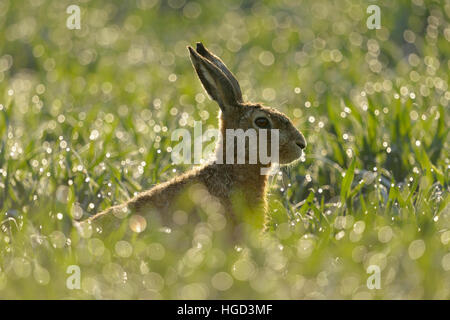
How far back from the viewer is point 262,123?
5508 millimetres

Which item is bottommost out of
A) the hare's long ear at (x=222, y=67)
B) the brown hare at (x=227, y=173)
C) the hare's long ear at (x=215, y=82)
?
the brown hare at (x=227, y=173)

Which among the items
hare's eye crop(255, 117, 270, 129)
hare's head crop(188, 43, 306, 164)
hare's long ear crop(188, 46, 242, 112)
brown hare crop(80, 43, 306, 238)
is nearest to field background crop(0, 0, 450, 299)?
brown hare crop(80, 43, 306, 238)

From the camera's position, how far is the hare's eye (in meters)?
5.50

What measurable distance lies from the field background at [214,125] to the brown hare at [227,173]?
0.18 meters

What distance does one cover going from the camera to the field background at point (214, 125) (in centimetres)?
396

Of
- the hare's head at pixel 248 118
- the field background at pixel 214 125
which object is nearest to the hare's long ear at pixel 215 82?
the hare's head at pixel 248 118

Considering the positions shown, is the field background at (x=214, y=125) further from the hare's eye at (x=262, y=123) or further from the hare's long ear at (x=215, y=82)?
the hare's long ear at (x=215, y=82)

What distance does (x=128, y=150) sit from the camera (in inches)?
252

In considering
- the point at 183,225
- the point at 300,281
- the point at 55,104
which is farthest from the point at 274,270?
the point at 55,104

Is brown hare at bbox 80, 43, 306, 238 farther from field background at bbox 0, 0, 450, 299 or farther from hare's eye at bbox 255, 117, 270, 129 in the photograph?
field background at bbox 0, 0, 450, 299

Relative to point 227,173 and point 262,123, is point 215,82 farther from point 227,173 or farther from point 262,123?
point 227,173

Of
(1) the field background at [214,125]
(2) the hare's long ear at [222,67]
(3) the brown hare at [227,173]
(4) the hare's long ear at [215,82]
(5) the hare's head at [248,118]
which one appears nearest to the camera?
(1) the field background at [214,125]

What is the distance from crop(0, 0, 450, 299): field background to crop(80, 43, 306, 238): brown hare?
0.18 meters
